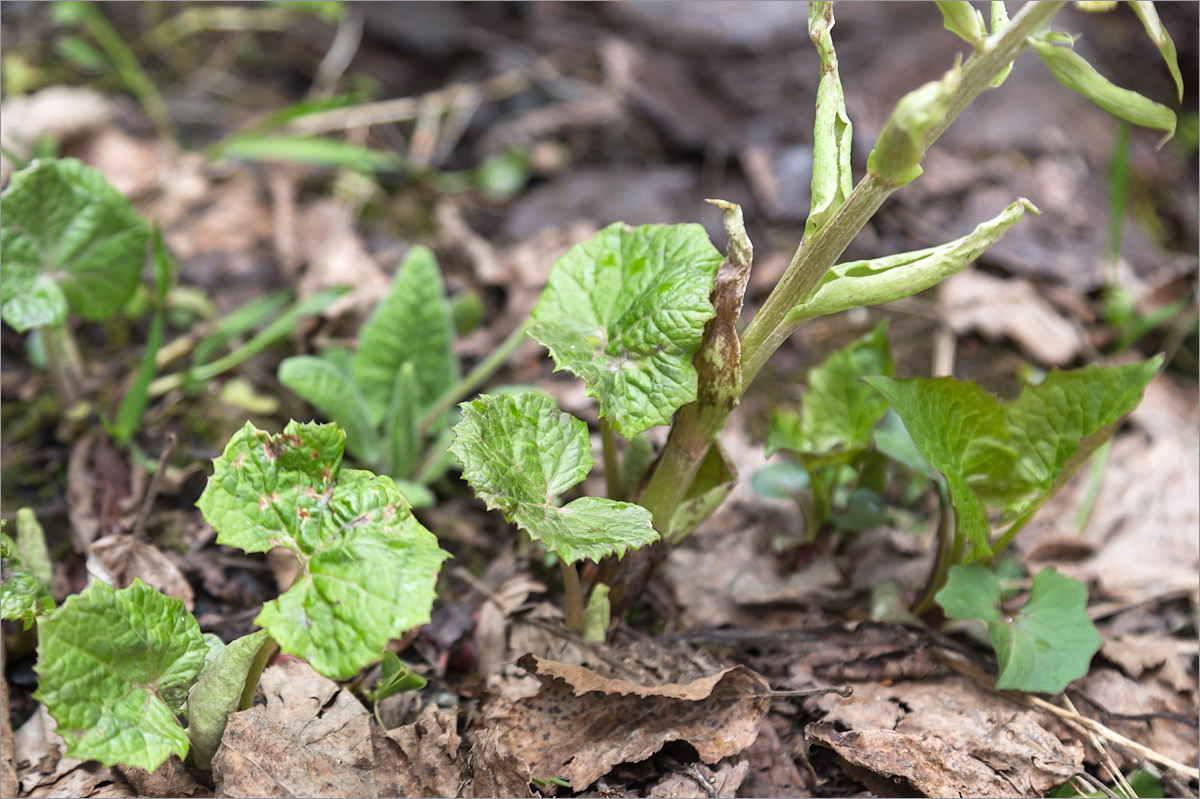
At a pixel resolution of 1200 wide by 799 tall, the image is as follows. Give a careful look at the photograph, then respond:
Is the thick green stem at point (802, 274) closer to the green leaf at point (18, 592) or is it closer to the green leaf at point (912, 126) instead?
the green leaf at point (912, 126)

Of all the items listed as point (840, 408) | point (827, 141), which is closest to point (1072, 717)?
point (840, 408)

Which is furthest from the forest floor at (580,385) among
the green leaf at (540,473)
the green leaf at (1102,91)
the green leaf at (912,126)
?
the green leaf at (1102,91)

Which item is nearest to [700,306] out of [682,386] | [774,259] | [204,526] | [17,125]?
[682,386]

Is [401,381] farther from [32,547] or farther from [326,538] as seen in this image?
[32,547]

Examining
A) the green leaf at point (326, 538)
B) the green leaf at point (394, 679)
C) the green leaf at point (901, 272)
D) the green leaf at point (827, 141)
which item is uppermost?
the green leaf at point (827, 141)

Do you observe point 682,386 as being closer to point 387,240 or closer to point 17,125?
point 387,240
